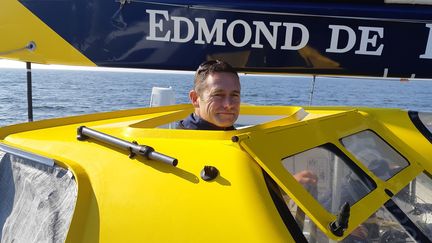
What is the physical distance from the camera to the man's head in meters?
1.97

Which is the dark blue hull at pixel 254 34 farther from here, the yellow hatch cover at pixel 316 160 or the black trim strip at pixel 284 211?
the black trim strip at pixel 284 211

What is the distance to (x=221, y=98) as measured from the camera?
1974 millimetres

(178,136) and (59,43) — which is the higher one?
(59,43)

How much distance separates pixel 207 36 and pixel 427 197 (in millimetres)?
1502

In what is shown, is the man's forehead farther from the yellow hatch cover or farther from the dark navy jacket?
the yellow hatch cover

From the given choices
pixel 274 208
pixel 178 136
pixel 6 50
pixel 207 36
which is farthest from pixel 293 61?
pixel 6 50

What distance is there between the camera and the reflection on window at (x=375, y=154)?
2.01 m

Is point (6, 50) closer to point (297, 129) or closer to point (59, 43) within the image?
point (59, 43)

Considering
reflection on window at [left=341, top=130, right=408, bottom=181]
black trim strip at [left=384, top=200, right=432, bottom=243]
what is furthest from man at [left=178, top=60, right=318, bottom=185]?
black trim strip at [left=384, top=200, right=432, bottom=243]

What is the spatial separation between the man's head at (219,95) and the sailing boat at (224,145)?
0.22 meters

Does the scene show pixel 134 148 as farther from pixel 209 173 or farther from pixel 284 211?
pixel 284 211

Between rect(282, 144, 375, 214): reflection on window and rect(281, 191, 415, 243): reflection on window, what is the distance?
0.10m

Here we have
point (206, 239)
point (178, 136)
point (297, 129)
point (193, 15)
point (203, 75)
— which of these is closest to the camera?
point (206, 239)

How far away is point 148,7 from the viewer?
2.81 metres
